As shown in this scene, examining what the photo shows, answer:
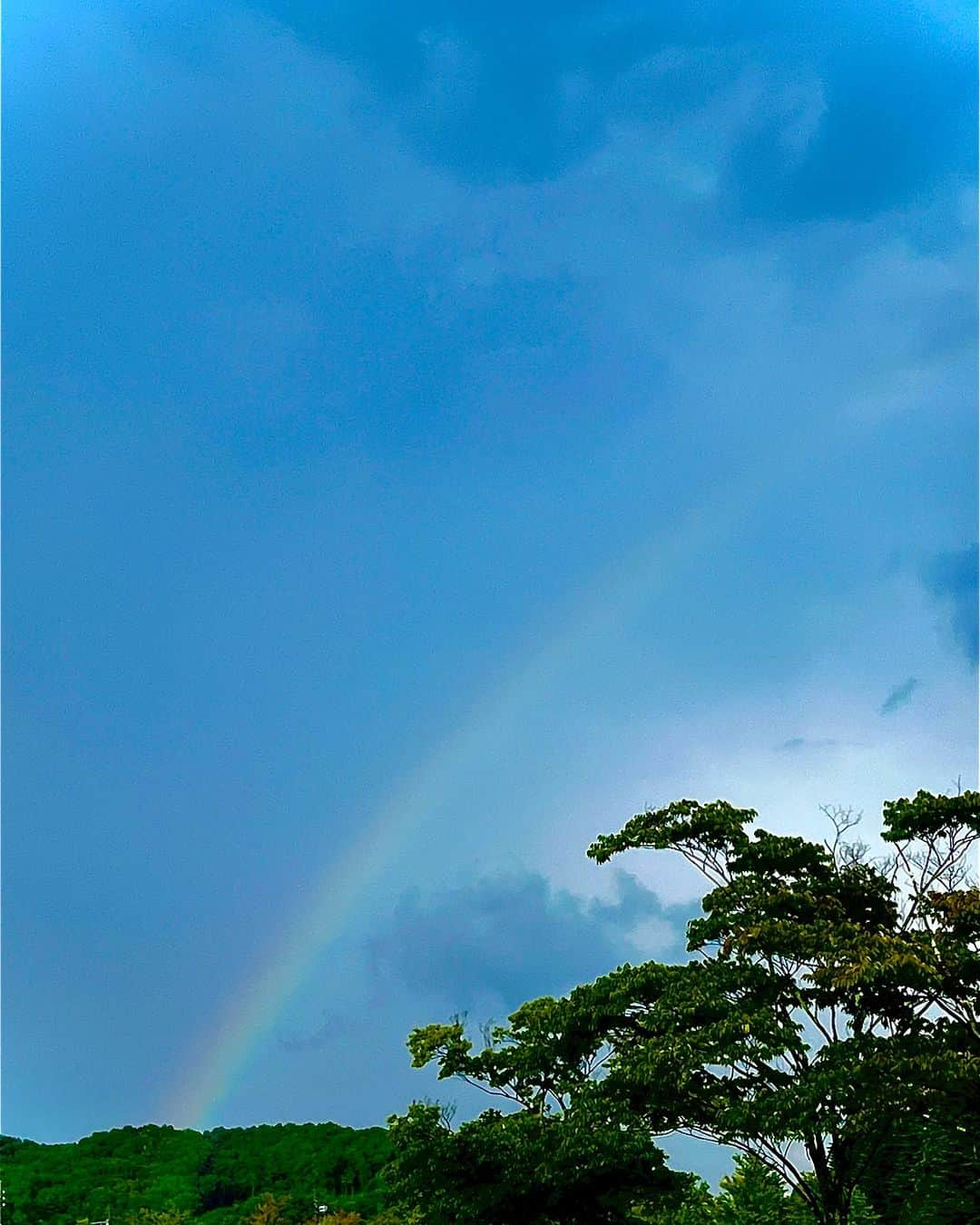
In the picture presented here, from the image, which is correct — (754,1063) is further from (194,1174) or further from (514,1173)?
(194,1174)

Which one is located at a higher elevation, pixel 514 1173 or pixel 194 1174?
pixel 194 1174

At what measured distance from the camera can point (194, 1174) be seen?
5503cm

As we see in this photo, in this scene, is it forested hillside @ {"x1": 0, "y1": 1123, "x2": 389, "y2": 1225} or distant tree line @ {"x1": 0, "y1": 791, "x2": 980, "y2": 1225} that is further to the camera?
forested hillside @ {"x1": 0, "y1": 1123, "x2": 389, "y2": 1225}

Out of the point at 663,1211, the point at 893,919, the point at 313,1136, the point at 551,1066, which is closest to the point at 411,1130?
the point at 551,1066

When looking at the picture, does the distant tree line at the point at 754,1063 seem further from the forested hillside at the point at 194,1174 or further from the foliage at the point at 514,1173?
the forested hillside at the point at 194,1174

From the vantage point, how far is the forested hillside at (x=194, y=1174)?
48.0 meters

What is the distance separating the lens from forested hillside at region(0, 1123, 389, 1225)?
4797 centimetres

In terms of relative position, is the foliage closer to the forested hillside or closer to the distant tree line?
the distant tree line

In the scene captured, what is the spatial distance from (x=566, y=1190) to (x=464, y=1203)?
170 centimetres

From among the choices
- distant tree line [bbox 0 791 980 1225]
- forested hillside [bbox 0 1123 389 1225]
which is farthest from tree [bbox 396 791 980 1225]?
forested hillside [bbox 0 1123 389 1225]

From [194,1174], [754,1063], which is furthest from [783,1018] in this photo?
[194,1174]

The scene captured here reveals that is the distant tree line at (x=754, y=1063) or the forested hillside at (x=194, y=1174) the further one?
the forested hillside at (x=194, y=1174)

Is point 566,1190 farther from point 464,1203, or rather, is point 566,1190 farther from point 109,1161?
point 109,1161

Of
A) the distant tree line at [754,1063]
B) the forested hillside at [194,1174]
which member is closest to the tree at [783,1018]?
the distant tree line at [754,1063]
